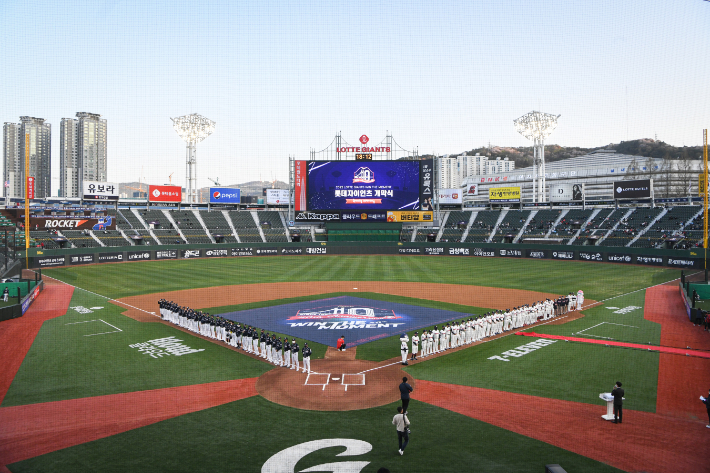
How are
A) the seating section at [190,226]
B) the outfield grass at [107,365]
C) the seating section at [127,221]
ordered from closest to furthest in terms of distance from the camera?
the outfield grass at [107,365] → the seating section at [127,221] → the seating section at [190,226]

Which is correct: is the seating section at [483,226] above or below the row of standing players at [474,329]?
above

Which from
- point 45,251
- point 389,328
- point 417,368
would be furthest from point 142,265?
point 417,368

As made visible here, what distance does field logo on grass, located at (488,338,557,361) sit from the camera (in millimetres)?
16094

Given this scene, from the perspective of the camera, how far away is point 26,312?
77.8ft

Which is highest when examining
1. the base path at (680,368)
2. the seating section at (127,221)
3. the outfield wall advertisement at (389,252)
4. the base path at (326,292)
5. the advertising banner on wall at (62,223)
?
the seating section at (127,221)

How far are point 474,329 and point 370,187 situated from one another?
42.4m

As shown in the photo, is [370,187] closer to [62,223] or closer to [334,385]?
[62,223]

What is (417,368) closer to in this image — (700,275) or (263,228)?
(700,275)

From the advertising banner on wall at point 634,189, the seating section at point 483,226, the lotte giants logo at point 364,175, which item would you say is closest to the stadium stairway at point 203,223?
the lotte giants logo at point 364,175

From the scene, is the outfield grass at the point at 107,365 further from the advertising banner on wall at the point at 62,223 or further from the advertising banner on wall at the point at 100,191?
the advertising banner on wall at the point at 100,191

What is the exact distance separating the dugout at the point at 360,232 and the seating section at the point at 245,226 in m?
10.8

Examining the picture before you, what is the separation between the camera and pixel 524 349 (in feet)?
55.6

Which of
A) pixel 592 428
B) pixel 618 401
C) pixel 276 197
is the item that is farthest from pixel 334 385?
pixel 276 197

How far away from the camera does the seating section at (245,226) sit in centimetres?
6531
